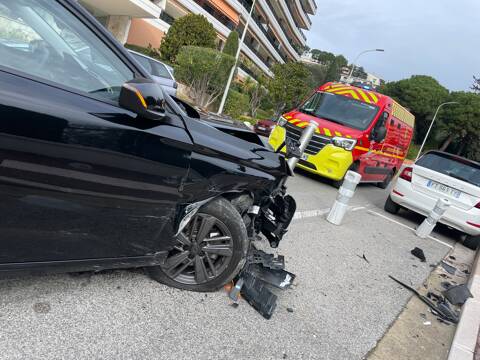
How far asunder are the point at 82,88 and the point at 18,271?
40.5 inches

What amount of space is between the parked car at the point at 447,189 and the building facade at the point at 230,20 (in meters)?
15.6

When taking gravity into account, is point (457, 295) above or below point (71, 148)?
below

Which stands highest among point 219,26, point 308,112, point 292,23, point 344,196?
point 292,23

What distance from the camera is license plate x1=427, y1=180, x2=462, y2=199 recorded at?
715 cm

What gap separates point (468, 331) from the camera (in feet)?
12.0

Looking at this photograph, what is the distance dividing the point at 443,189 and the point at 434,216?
2.01 feet

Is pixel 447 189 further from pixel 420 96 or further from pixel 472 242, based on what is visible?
pixel 420 96

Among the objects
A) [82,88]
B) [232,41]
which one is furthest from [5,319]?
[232,41]

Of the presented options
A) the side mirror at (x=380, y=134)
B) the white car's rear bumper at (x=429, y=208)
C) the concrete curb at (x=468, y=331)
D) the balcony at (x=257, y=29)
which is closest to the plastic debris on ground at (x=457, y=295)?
the concrete curb at (x=468, y=331)

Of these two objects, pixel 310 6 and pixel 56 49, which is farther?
pixel 310 6

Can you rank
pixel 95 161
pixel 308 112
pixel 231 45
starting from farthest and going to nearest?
pixel 231 45 → pixel 308 112 → pixel 95 161

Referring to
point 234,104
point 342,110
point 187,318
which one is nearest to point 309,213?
point 342,110

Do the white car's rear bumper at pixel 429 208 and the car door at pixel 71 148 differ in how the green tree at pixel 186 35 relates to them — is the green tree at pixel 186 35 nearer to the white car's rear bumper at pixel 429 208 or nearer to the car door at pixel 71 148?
the white car's rear bumper at pixel 429 208

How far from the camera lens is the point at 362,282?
425 cm
